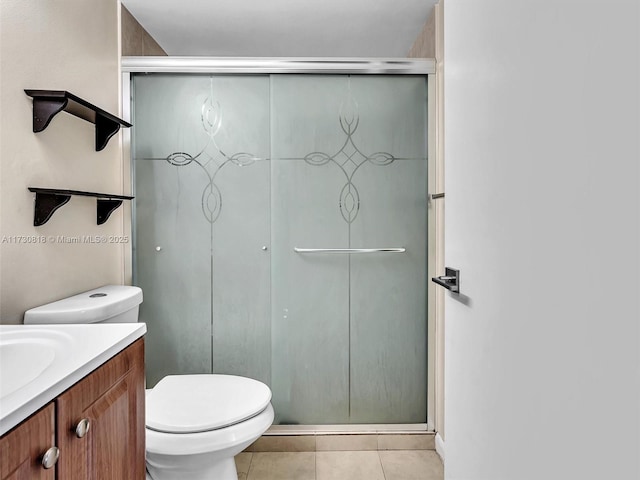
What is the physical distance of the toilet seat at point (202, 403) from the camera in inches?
56.2

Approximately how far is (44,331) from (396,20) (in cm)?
220

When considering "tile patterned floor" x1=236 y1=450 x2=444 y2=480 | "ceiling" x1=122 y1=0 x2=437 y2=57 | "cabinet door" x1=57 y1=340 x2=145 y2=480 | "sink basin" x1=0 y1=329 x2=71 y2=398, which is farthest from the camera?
"ceiling" x1=122 y1=0 x2=437 y2=57

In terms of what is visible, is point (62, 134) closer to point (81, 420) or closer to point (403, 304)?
point (81, 420)

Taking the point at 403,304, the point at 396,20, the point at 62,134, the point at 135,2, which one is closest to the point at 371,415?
the point at 403,304

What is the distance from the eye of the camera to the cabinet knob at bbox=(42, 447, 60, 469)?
68cm

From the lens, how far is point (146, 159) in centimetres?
210

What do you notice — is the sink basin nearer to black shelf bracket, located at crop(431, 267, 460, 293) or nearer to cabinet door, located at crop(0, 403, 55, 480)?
cabinet door, located at crop(0, 403, 55, 480)

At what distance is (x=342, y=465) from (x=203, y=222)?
141 cm

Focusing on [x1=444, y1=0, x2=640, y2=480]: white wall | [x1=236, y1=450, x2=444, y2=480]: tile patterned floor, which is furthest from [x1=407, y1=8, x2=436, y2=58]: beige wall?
[x1=236, y1=450, x2=444, y2=480]: tile patterned floor

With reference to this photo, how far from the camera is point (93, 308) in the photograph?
1487 millimetres

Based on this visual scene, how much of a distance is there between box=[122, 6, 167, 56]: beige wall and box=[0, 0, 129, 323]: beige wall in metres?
0.06

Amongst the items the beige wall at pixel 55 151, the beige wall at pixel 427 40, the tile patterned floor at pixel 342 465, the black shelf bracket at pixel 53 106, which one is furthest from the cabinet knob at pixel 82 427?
the beige wall at pixel 427 40

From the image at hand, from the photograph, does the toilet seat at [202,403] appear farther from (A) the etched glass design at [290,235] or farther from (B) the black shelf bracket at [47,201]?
(B) the black shelf bracket at [47,201]

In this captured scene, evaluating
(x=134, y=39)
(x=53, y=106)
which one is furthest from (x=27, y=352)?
(x=134, y=39)
